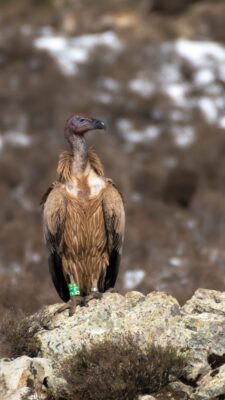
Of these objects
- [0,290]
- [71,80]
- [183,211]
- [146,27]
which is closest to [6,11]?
[146,27]

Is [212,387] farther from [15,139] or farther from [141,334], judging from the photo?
[15,139]

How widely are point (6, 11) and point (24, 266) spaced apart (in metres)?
23.4

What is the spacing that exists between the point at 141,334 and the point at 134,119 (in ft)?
75.9

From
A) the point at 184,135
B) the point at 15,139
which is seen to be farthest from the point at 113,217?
the point at 184,135

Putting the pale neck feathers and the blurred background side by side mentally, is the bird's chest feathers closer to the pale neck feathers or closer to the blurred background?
the pale neck feathers

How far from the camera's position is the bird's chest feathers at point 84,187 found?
27.4 feet

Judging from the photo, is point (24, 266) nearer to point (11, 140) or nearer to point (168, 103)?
point (11, 140)

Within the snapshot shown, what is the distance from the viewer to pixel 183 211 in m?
24.8

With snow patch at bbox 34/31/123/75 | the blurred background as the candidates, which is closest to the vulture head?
the blurred background

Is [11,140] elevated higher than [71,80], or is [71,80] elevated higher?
[71,80]

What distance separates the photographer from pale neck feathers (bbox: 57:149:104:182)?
332 inches

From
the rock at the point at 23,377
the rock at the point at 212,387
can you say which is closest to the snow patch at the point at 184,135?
the rock at the point at 23,377

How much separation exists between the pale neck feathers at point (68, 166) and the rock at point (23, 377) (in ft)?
6.40

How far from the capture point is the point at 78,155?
8.58 metres
